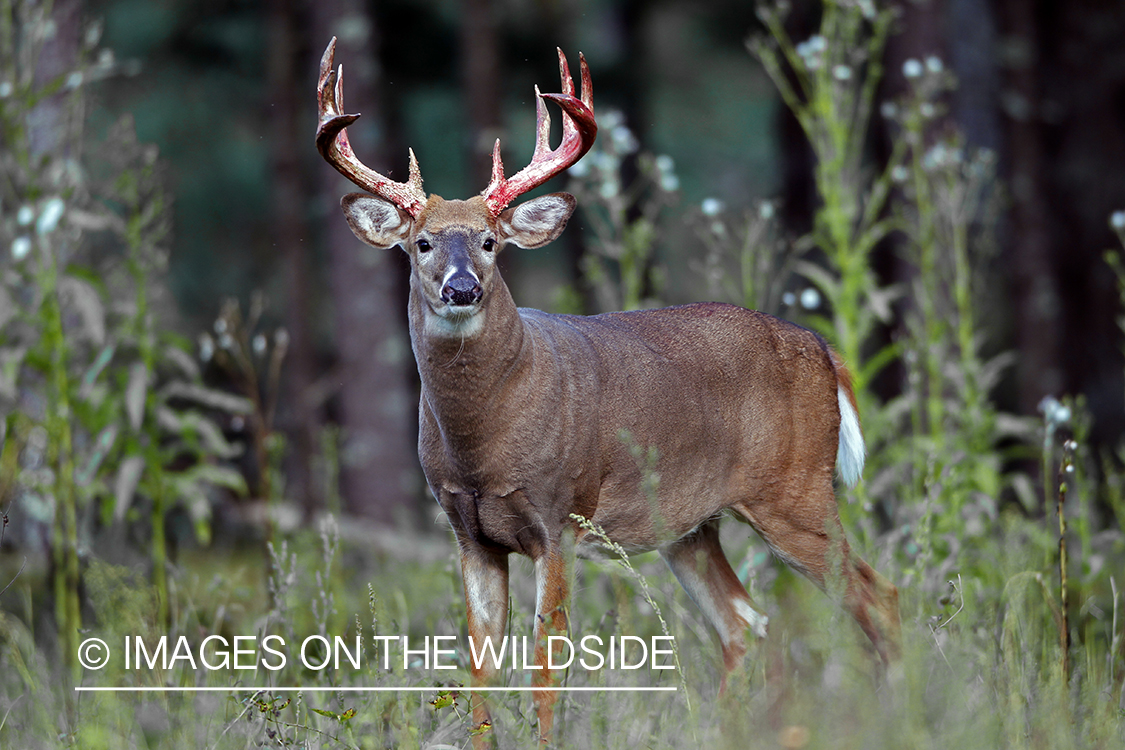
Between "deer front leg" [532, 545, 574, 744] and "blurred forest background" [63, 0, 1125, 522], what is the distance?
2716 millimetres

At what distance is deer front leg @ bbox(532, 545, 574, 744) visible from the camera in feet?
11.1

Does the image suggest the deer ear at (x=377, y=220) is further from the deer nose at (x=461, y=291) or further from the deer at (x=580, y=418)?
the deer nose at (x=461, y=291)

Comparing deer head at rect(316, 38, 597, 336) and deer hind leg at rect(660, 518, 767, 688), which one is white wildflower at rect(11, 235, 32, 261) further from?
deer hind leg at rect(660, 518, 767, 688)

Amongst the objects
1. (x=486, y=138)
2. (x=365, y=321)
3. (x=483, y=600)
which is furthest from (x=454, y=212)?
(x=486, y=138)

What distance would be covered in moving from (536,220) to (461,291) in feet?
1.73

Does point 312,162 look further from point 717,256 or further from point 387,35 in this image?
point 717,256

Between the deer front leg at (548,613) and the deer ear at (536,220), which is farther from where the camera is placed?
the deer ear at (536,220)

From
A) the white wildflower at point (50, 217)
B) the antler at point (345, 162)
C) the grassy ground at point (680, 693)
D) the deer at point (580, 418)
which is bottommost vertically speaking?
the grassy ground at point (680, 693)

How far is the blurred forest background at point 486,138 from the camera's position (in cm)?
916

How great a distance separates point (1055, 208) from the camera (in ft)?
32.2

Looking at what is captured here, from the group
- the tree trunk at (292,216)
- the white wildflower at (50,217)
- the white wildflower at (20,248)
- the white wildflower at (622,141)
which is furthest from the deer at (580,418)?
the tree trunk at (292,216)

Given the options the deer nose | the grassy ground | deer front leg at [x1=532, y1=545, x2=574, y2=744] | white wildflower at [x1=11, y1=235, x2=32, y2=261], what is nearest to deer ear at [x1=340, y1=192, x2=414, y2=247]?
the deer nose

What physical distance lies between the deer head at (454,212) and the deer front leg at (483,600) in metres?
0.69

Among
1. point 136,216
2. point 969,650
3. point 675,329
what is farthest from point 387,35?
point 969,650
